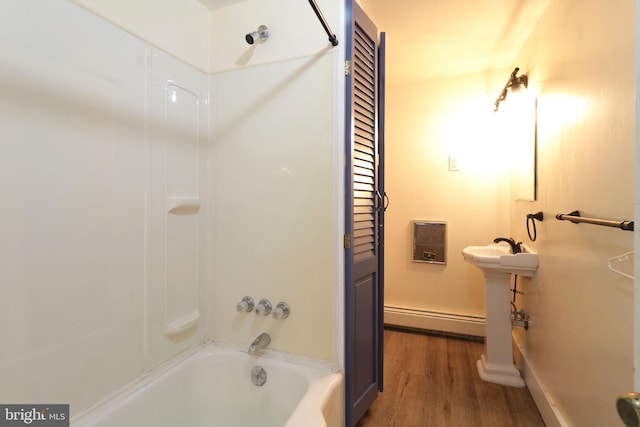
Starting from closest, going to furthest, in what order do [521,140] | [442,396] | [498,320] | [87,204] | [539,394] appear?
[87,204], [539,394], [442,396], [498,320], [521,140]

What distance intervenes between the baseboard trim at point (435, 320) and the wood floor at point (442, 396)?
213mm

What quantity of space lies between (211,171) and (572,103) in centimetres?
196

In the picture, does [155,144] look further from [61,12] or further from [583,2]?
[583,2]

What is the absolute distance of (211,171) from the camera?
70.4 inches

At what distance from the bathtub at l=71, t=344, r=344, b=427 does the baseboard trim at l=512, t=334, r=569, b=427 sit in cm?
118

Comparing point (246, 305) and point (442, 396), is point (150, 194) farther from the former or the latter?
point (442, 396)

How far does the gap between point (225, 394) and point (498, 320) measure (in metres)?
1.96

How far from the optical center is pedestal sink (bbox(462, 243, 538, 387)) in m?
2.11

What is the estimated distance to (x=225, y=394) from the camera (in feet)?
5.29

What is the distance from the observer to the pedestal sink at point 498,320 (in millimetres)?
2111

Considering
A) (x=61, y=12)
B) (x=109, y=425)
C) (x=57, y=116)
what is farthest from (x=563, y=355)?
(x=61, y=12)

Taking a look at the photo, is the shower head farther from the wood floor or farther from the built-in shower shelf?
the wood floor

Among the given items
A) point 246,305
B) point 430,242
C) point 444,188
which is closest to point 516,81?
point 444,188

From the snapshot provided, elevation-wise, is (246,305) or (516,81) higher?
(516,81)
